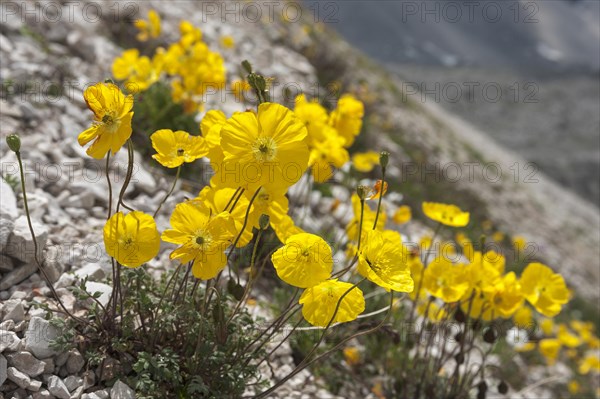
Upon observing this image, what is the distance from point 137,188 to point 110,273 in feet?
3.19

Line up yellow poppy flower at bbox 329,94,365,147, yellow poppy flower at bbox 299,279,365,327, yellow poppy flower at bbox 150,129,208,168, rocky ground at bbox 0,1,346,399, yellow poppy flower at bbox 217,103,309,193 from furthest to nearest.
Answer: yellow poppy flower at bbox 329,94,365,147
rocky ground at bbox 0,1,346,399
yellow poppy flower at bbox 150,129,208,168
yellow poppy flower at bbox 299,279,365,327
yellow poppy flower at bbox 217,103,309,193

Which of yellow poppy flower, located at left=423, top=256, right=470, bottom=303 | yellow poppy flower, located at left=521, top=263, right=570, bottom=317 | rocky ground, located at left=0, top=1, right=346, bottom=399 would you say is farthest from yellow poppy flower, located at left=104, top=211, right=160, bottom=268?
→ yellow poppy flower, located at left=521, top=263, right=570, bottom=317

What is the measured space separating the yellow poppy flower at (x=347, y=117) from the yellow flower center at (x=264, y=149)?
4.45 feet

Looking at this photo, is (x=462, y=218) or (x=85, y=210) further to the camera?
(x=85, y=210)

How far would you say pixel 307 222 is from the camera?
4.36 meters

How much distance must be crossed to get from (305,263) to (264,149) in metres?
0.42

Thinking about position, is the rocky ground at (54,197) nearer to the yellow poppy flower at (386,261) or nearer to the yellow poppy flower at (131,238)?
the yellow poppy flower at (131,238)

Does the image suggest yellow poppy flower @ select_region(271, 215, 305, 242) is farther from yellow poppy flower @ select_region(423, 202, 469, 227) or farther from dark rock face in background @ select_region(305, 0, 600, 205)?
dark rock face in background @ select_region(305, 0, 600, 205)

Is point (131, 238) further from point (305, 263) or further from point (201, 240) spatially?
point (305, 263)

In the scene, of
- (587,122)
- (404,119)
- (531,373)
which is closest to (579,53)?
(587,122)

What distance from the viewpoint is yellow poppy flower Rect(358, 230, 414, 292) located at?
196 centimetres

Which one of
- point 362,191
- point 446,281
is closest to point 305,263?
point 362,191

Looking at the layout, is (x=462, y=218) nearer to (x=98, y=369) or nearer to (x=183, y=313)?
(x=183, y=313)

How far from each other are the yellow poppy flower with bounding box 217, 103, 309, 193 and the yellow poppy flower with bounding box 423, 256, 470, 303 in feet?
3.96
